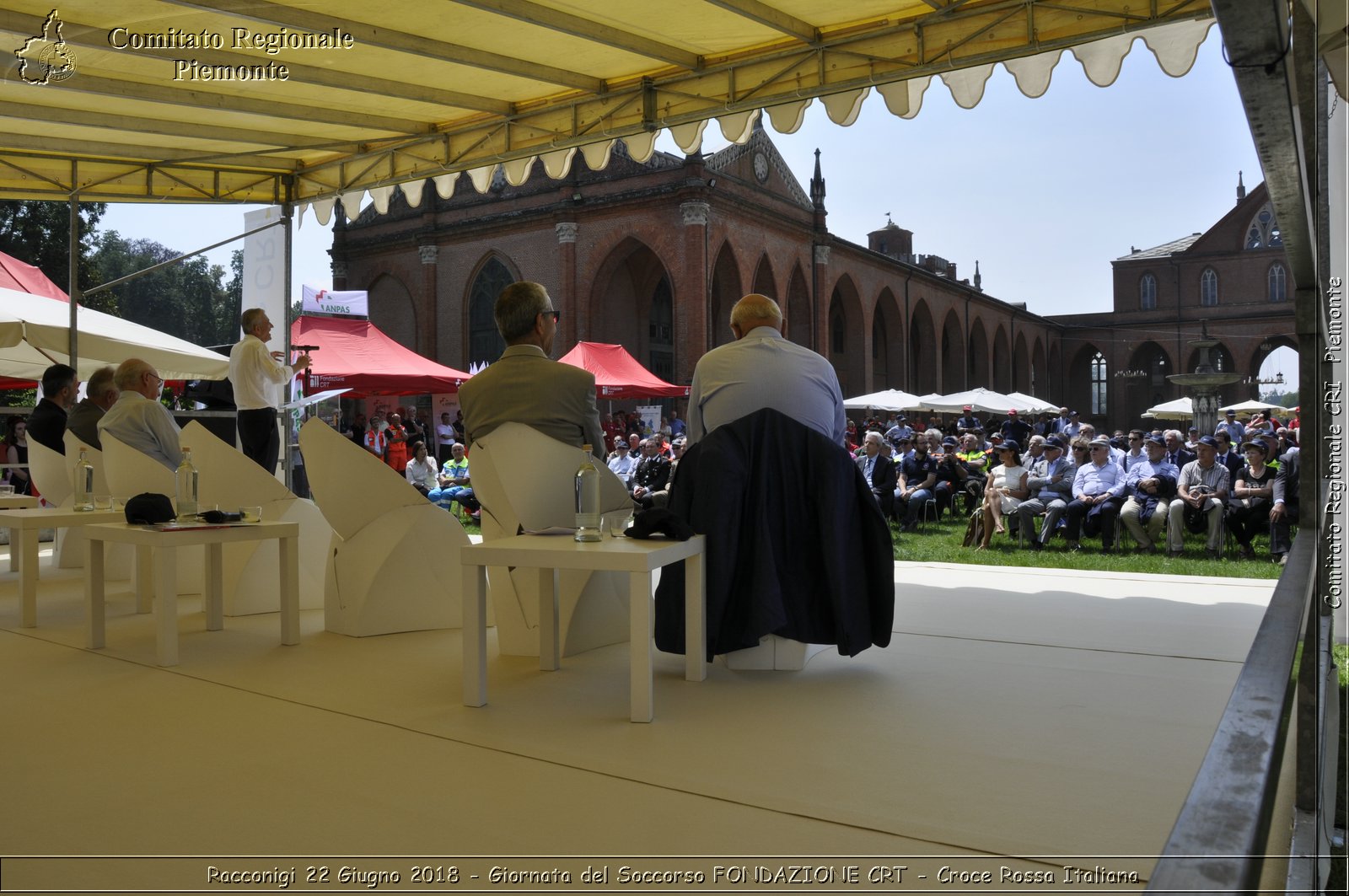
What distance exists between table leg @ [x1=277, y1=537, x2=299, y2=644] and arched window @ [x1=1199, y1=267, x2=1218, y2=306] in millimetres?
57627

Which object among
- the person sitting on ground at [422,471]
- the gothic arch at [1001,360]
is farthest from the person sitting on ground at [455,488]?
the gothic arch at [1001,360]

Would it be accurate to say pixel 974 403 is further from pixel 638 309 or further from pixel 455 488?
pixel 455 488

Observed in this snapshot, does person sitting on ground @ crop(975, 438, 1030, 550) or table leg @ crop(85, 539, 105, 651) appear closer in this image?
table leg @ crop(85, 539, 105, 651)

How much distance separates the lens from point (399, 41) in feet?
19.2

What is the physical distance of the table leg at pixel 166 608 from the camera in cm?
403

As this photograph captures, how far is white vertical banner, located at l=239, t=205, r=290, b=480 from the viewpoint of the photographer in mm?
9305

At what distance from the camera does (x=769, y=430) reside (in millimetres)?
3920

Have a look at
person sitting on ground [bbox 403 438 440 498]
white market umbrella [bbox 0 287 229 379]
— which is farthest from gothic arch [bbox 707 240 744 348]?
white market umbrella [bbox 0 287 229 379]

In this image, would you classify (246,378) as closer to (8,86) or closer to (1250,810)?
(8,86)

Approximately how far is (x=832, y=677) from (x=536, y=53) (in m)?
4.42

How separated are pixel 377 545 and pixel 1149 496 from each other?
753 cm

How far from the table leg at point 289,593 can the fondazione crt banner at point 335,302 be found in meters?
11.7

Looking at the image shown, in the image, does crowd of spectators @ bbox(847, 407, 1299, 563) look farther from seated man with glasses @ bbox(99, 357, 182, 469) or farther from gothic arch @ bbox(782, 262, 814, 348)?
gothic arch @ bbox(782, 262, 814, 348)

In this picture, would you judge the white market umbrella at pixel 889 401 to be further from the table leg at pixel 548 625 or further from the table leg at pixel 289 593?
the table leg at pixel 548 625
